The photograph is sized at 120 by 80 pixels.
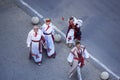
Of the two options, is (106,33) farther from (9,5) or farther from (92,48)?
(9,5)

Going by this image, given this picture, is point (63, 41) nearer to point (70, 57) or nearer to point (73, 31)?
point (73, 31)

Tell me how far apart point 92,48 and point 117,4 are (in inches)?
109

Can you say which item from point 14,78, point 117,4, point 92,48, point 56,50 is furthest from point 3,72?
point 117,4

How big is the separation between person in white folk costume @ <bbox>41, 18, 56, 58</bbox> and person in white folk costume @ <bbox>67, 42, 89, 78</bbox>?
111cm

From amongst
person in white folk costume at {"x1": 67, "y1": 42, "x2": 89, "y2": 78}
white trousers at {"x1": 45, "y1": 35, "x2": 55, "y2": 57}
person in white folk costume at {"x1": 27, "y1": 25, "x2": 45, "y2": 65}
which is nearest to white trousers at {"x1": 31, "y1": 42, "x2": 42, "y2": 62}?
person in white folk costume at {"x1": 27, "y1": 25, "x2": 45, "y2": 65}

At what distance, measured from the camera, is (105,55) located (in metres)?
17.4

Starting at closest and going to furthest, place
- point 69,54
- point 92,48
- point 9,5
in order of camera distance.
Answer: point 69,54 → point 92,48 → point 9,5

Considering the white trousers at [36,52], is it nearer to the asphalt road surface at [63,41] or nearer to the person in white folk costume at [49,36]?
the asphalt road surface at [63,41]

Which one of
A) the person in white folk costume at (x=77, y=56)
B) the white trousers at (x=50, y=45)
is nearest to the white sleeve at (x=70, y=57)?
the person in white folk costume at (x=77, y=56)

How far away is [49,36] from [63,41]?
1.03 metres

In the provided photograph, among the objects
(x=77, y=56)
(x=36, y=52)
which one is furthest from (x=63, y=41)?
(x=77, y=56)

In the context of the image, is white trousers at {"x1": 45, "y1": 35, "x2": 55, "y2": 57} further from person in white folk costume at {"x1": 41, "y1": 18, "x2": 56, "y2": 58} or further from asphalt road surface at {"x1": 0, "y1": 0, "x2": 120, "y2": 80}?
asphalt road surface at {"x1": 0, "y1": 0, "x2": 120, "y2": 80}

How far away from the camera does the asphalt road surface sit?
16.8 metres

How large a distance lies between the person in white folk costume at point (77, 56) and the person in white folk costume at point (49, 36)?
1107 mm
